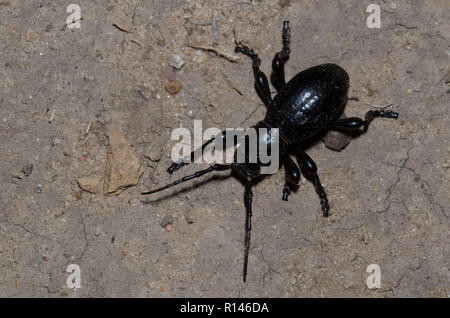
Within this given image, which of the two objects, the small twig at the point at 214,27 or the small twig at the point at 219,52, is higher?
the small twig at the point at 214,27

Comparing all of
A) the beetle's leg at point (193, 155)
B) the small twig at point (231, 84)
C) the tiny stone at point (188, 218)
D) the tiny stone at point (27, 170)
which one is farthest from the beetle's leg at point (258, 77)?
the tiny stone at point (27, 170)

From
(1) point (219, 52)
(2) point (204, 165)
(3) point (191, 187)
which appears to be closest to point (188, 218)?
(3) point (191, 187)

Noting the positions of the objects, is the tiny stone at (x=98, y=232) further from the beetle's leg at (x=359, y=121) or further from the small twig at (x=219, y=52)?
the beetle's leg at (x=359, y=121)

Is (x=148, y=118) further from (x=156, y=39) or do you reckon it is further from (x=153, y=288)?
(x=153, y=288)

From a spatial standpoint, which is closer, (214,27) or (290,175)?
(290,175)

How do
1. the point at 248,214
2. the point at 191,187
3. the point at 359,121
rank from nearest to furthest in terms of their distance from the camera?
the point at 248,214 → the point at 359,121 → the point at 191,187

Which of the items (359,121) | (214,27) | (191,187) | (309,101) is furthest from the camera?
(214,27)

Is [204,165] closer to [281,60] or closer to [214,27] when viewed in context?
[281,60]
